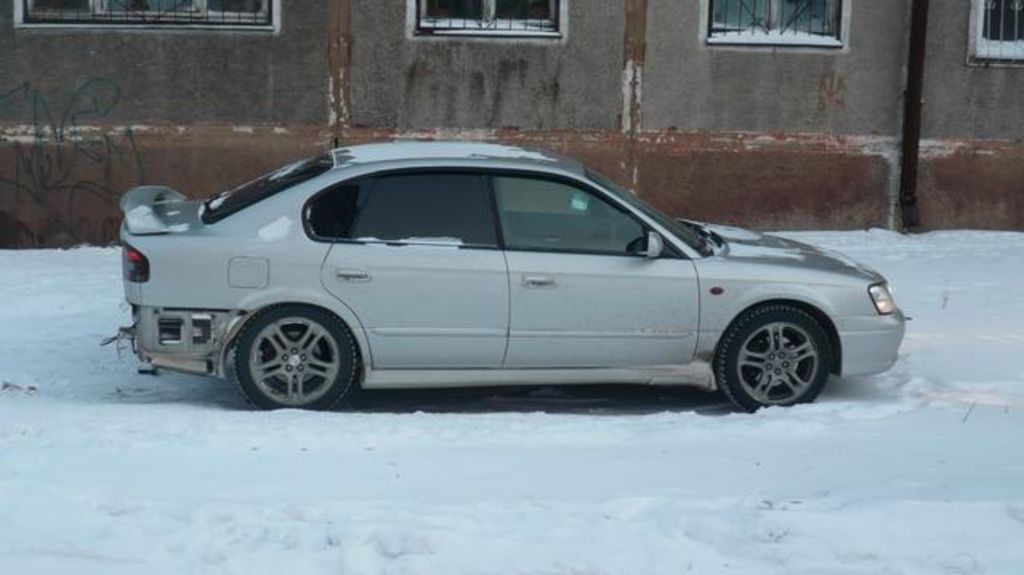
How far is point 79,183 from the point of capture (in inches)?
496

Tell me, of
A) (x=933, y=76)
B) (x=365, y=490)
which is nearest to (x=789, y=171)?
(x=933, y=76)

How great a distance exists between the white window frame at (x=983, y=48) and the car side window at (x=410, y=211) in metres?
7.39

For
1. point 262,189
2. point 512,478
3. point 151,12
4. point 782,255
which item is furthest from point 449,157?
point 151,12

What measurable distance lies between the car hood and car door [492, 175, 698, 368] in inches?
16.0

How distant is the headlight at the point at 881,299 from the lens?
765 centimetres

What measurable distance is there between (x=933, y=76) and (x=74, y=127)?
25.3ft

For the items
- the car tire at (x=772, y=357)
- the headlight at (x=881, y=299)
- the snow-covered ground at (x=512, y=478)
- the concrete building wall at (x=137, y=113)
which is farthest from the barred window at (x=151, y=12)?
the headlight at (x=881, y=299)

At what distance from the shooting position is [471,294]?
24.2ft

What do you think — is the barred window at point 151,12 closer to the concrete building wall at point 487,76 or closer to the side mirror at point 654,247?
the concrete building wall at point 487,76

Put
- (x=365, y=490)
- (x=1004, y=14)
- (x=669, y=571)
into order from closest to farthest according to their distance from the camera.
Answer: (x=669, y=571) < (x=365, y=490) < (x=1004, y=14)

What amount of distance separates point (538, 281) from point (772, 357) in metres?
1.32

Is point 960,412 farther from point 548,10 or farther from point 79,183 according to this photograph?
point 79,183

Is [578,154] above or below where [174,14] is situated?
below

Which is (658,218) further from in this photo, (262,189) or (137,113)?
(137,113)
